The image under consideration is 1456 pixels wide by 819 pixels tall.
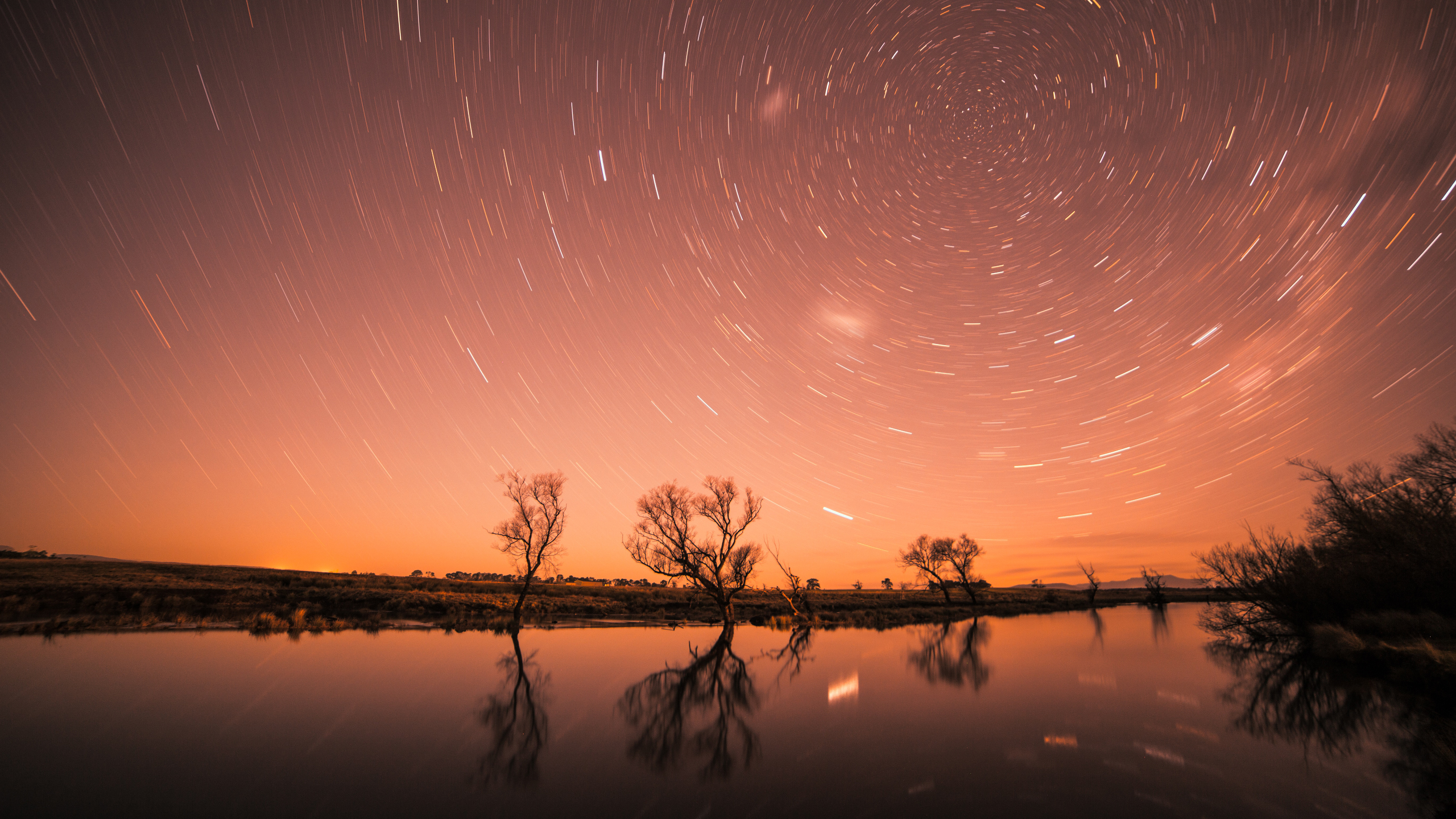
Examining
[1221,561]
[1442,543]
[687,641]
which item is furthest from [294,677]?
[1221,561]

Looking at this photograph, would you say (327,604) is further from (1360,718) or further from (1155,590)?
(1155,590)

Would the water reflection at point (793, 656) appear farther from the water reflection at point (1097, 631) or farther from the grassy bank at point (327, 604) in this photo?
the water reflection at point (1097, 631)

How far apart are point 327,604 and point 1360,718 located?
45763 millimetres

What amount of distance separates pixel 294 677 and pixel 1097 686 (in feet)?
71.8

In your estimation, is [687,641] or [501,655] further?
[687,641]

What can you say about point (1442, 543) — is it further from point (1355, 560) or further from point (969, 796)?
point (969, 796)

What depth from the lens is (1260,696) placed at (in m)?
13.4

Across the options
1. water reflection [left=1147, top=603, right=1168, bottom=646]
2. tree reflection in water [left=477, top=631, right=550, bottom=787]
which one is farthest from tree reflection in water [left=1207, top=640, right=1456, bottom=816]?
tree reflection in water [left=477, top=631, right=550, bottom=787]

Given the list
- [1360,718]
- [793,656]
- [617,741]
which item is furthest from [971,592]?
[617,741]

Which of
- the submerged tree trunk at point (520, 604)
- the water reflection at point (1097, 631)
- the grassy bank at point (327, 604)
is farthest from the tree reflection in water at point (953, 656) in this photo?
the submerged tree trunk at point (520, 604)

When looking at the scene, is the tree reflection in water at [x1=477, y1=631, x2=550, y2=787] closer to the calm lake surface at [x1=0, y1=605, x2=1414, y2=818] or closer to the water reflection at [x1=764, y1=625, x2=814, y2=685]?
the calm lake surface at [x1=0, y1=605, x2=1414, y2=818]

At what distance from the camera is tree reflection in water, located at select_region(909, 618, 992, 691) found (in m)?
15.7

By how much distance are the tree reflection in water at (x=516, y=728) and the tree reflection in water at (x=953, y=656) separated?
1126 centimetres

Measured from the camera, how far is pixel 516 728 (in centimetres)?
961
